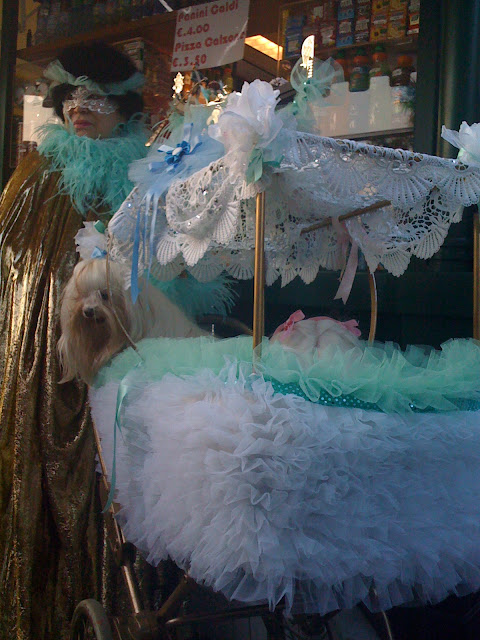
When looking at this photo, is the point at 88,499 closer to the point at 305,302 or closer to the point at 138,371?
the point at 138,371

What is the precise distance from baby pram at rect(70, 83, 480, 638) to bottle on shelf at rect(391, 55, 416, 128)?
2.78 ft

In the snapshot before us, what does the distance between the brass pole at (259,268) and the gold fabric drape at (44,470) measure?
109 cm

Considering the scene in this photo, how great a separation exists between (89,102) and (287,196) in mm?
1290

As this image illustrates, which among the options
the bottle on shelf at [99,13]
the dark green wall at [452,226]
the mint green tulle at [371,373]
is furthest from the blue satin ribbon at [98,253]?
the bottle on shelf at [99,13]

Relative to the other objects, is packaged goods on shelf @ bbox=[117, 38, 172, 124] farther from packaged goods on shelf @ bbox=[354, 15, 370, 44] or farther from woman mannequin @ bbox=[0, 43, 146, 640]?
packaged goods on shelf @ bbox=[354, 15, 370, 44]

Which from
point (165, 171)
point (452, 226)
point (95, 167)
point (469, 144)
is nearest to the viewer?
point (469, 144)

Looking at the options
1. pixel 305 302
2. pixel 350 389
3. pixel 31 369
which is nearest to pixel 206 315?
pixel 305 302

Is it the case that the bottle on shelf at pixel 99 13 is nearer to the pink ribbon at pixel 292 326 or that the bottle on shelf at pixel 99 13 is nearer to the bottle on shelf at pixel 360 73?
the bottle on shelf at pixel 360 73

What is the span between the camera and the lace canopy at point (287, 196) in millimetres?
1435

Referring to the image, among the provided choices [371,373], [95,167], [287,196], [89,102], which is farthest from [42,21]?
[371,373]

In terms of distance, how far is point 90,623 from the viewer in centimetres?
192

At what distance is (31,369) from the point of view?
2.49 m

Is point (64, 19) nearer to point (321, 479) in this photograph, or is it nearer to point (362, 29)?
point (362, 29)

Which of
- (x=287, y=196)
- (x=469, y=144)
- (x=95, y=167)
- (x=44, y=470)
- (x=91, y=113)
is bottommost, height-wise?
(x=44, y=470)
